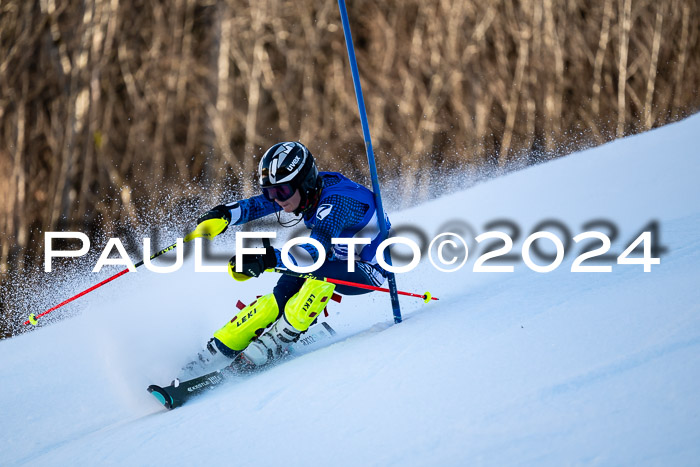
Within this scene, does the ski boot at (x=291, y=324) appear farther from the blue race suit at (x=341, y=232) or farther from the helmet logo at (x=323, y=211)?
the helmet logo at (x=323, y=211)

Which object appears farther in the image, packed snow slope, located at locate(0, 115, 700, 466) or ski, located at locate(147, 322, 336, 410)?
ski, located at locate(147, 322, 336, 410)

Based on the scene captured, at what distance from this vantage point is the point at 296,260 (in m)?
3.23

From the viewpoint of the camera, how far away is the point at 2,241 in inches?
275

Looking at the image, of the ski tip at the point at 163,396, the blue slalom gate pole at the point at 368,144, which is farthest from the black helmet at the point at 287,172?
the ski tip at the point at 163,396

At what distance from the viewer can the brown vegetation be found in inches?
292

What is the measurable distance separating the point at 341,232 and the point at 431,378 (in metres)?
1.27

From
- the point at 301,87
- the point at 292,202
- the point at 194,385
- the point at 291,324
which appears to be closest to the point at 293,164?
the point at 292,202

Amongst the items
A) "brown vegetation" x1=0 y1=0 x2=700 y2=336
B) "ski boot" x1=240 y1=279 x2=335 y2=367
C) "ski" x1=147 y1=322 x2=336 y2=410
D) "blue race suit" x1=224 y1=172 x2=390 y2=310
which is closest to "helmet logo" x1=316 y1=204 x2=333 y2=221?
"blue race suit" x1=224 y1=172 x2=390 y2=310

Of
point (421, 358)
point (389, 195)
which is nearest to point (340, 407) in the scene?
point (421, 358)

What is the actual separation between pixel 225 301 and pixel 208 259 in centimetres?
160

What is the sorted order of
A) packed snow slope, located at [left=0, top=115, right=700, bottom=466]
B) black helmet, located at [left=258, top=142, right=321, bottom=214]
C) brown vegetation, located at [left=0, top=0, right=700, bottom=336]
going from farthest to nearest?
1. brown vegetation, located at [left=0, top=0, right=700, bottom=336]
2. black helmet, located at [left=258, top=142, right=321, bottom=214]
3. packed snow slope, located at [left=0, top=115, right=700, bottom=466]

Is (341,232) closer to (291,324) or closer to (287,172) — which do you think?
(287,172)

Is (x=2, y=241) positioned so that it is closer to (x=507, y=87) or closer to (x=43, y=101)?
(x=43, y=101)

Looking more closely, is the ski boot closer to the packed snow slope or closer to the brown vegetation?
the packed snow slope
